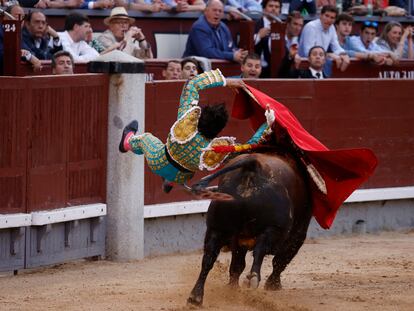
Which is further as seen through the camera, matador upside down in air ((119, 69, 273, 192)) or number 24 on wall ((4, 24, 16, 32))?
number 24 on wall ((4, 24, 16, 32))

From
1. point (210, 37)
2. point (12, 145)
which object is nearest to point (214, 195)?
point (12, 145)

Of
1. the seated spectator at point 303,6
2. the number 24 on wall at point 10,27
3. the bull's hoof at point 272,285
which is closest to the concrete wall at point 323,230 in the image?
the bull's hoof at point 272,285

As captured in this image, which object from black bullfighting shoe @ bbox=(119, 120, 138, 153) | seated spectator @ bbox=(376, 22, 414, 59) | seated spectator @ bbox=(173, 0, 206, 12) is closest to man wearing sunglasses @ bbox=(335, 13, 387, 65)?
seated spectator @ bbox=(376, 22, 414, 59)

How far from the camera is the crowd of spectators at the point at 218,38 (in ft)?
31.2

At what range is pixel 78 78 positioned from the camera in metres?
8.54

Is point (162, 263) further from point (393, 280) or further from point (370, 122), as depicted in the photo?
point (370, 122)

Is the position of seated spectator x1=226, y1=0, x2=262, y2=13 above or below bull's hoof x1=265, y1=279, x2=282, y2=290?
above

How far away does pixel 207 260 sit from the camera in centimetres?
654

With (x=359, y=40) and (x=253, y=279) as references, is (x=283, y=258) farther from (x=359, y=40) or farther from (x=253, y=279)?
(x=359, y=40)

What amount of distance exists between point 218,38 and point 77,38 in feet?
5.45

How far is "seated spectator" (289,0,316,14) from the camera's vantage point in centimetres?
1281

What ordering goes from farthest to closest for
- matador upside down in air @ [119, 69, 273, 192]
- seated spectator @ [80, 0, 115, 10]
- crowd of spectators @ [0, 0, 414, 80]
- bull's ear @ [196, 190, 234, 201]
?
seated spectator @ [80, 0, 115, 10]
crowd of spectators @ [0, 0, 414, 80]
matador upside down in air @ [119, 69, 273, 192]
bull's ear @ [196, 190, 234, 201]

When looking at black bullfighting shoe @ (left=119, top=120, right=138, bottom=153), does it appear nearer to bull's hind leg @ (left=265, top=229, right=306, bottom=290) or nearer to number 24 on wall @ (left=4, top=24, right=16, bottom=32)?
number 24 on wall @ (left=4, top=24, right=16, bottom=32)

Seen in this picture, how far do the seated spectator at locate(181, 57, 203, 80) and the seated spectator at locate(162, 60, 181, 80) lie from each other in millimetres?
52
